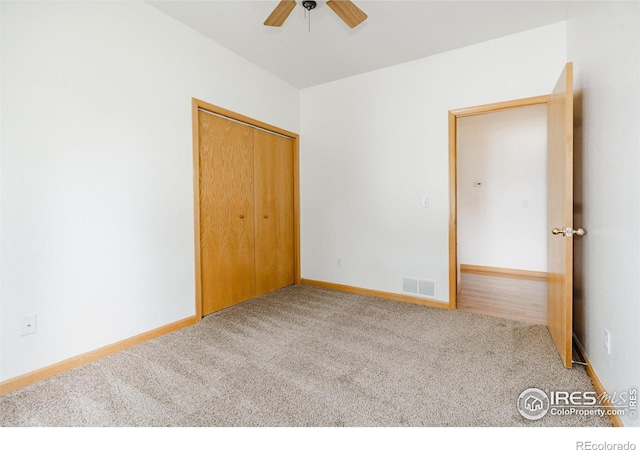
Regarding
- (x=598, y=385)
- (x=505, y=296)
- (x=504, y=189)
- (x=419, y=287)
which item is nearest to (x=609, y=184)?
(x=598, y=385)

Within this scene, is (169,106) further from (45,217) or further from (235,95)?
(45,217)

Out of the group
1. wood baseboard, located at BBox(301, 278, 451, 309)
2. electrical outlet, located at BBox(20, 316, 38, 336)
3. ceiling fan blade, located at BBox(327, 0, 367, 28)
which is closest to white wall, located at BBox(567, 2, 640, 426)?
wood baseboard, located at BBox(301, 278, 451, 309)

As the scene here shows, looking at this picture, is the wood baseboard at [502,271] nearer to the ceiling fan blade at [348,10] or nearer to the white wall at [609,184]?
the white wall at [609,184]

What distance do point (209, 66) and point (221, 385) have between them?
2.64 meters

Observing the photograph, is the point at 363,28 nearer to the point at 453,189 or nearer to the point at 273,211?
the point at 453,189

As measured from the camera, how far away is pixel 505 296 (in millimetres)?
3430

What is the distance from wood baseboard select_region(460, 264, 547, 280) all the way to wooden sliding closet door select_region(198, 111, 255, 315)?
351 cm

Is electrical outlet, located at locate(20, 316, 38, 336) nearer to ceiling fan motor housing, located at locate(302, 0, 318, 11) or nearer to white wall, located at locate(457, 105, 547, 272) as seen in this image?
ceiling fan motor housing, located at locate(302, 0, 318, 11)

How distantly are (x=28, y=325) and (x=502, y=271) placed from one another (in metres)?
5.33

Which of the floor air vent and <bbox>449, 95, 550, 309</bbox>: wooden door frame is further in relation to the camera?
the floor air vent

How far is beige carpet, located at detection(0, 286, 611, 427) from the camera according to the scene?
1450mm
